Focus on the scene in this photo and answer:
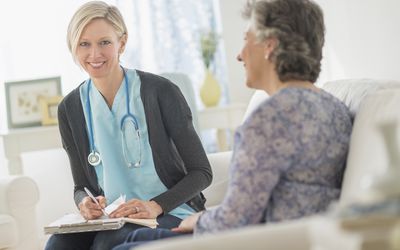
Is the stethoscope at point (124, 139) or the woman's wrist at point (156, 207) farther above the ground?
Result: the stethoscope at point (124, 139)

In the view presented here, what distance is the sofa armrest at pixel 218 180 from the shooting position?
10.8 feet

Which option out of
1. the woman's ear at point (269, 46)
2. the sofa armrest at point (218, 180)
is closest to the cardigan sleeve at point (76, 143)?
the sofa armrest at point (218, 180)

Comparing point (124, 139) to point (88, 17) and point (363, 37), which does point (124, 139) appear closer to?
point (88, 17)

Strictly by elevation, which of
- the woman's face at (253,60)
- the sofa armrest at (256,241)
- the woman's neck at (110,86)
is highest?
the woman's face at (253,60)

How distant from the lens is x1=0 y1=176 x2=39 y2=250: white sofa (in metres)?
3.57

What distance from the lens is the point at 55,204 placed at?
16.8 feet

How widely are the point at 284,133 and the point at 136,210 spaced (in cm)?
79

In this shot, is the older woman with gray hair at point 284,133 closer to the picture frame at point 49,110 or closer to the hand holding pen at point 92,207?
the hand holding pen at point 92,207

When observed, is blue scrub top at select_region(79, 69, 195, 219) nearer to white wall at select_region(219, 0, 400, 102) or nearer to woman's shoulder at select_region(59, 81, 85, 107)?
woman's shoulder at select_region(59, 81, 85, 107)

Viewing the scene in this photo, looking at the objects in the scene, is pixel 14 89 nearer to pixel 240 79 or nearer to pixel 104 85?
pixel 240 79

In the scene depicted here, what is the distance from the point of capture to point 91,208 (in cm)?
265

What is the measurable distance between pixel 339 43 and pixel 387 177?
2.48m

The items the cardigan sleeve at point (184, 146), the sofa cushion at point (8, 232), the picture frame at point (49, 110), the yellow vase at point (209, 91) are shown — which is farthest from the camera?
the yellow vase at point (209, 91)

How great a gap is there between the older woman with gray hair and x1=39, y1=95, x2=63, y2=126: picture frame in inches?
102
